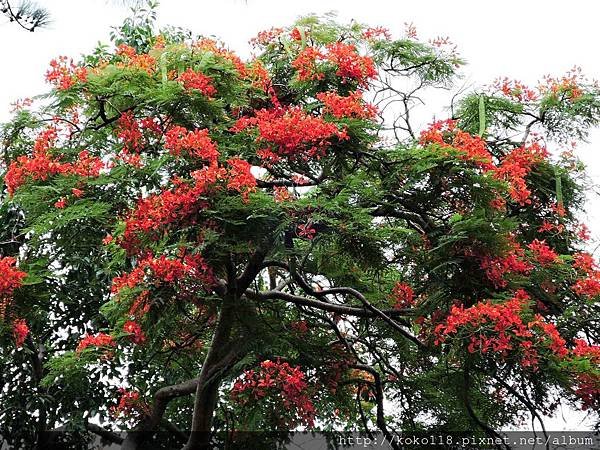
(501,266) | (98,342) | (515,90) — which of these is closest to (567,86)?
(515,90)

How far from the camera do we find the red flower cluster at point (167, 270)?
4797 millimetres

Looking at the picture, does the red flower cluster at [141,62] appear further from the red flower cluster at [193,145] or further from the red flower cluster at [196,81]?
the red flower cluster at [193,145]

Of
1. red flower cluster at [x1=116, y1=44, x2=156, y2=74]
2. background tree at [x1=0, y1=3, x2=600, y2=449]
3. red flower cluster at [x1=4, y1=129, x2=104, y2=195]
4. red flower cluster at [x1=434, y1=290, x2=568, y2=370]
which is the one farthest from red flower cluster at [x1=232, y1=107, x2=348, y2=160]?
red flower cluster at [x1=434, y1=290, x2=568, y2=370]

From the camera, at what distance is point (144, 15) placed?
8.16 meters

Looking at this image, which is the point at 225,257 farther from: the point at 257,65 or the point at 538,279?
the point at 538,279

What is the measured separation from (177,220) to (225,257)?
0.48 meters

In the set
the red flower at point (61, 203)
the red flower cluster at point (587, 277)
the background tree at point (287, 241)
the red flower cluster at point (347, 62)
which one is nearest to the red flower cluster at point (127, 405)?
the background tree at point (287, 241)

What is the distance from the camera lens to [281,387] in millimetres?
5875

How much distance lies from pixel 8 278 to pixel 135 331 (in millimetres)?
982

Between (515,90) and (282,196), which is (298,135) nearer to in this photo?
(282,196)

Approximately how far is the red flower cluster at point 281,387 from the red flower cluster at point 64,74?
2.37 m

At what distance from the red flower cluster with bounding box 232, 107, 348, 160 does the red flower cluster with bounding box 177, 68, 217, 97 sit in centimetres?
41

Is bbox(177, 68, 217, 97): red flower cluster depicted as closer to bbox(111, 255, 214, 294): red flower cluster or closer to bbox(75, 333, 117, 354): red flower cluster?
bbox(111, 255, 214, 294): red flower cluster

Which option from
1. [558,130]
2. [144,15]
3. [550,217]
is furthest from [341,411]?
[144,15]
